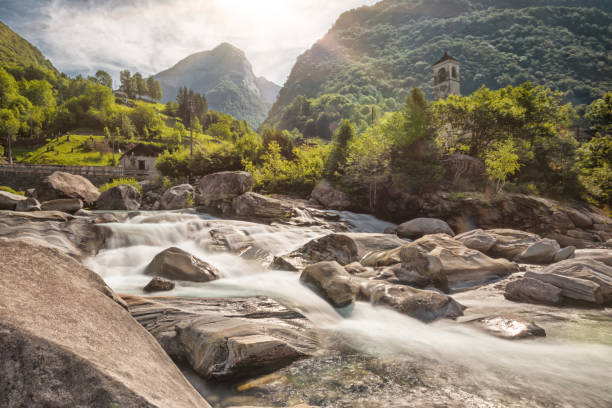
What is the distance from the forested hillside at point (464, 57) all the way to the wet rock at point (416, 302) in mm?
80856

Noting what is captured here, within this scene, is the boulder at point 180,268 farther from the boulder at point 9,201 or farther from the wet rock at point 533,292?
the boulder at point 9,201

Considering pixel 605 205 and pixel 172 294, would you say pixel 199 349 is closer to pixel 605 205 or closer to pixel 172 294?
pixel 172 294

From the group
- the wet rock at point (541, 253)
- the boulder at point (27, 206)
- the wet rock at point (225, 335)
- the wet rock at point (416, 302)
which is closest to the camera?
the wet rock at point (225, 335)

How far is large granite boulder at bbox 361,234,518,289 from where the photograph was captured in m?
9.58

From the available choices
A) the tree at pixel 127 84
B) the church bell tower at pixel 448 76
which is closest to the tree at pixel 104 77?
the tree at pixel 127 84

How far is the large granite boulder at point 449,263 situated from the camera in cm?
958

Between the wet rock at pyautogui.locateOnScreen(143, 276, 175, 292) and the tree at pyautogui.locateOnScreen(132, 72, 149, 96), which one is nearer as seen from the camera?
the wet rock at pyautogui.locateOnScreen(143, 276, 175, 292)

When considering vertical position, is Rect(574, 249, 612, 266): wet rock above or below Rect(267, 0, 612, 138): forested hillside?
below

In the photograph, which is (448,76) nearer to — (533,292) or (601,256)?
(601,256)

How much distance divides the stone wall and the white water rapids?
32986mm

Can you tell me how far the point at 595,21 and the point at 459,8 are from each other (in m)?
75.4

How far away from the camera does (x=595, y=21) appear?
438ft

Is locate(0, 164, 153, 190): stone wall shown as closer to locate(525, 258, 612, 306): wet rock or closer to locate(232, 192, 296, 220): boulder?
locate(232, 192, 296, 220): boulder

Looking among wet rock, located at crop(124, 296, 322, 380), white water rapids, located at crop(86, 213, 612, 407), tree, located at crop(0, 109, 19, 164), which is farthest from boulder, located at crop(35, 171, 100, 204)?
tree, located at crop(0, 109, 19, 164)
